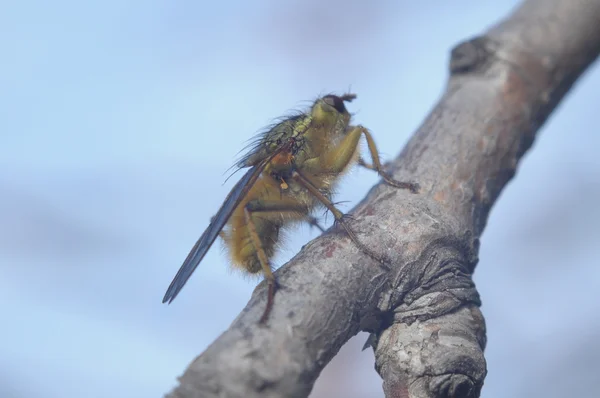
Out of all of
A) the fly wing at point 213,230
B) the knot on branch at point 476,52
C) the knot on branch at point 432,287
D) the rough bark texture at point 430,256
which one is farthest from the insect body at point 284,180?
the knot on branch at point 476,52

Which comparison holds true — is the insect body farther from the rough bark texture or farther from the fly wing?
the rough bark texture

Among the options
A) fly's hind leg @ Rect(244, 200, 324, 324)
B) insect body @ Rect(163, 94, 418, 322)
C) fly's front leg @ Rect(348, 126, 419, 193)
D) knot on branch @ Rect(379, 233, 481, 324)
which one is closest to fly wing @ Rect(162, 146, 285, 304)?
insect body @ Rect(163, 94, 418, 322)

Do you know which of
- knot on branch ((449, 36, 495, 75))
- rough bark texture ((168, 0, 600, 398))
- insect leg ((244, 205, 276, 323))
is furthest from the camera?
knot on branch ((449, 36, 495, 75))

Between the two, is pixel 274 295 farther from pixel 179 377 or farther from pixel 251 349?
pixel 179 377

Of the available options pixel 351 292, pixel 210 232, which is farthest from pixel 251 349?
pixel 210 232

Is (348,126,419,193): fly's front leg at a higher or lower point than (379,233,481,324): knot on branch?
higher

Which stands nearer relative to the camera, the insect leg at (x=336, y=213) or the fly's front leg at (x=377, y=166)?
the insect leg at (x=336, y=213)

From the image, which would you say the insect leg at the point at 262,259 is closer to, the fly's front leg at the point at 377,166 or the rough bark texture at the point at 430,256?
the rough bark texture at the point at 430,256
